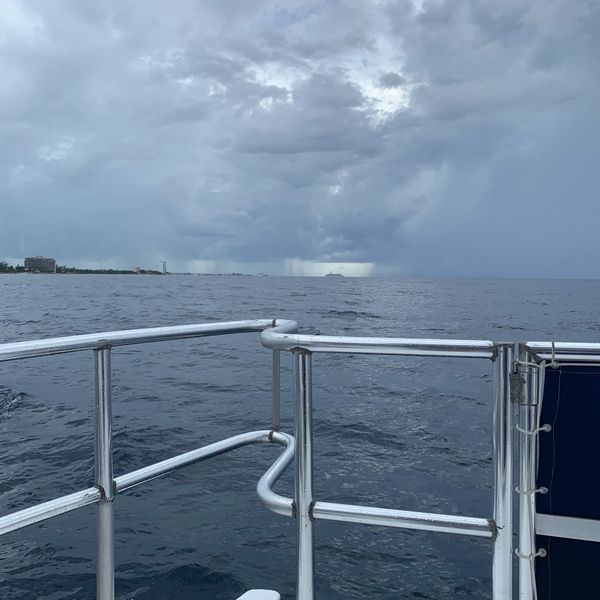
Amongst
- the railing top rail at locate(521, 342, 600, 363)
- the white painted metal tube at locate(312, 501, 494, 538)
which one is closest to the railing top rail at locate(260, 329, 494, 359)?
the railing top rail at locate(521, 342, 600, 363)

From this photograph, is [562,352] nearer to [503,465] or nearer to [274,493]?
[503,465]

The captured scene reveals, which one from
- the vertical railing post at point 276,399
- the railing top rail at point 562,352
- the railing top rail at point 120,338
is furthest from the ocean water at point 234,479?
the railing top rail at point 562,352

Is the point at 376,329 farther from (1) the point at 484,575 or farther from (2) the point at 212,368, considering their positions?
(1) the point at 484,575

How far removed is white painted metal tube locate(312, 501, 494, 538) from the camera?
150 centimetres

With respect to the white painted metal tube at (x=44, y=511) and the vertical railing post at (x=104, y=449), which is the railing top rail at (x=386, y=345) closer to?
the vertical railing post at (x=104, y=449)

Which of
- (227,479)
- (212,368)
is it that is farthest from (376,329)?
(227,479)

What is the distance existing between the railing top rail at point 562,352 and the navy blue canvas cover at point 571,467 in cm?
4

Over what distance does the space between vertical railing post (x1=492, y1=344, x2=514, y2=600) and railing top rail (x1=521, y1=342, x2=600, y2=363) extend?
2.5 inches

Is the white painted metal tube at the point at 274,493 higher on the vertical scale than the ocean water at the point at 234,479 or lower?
higher

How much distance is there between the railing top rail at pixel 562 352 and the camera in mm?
1457

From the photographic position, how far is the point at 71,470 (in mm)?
5977

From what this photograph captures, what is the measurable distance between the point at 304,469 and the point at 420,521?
1.21 ft

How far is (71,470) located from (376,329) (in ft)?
57.7

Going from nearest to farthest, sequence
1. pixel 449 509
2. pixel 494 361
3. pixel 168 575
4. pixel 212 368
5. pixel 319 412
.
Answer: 1. pixel 494 361
2. pixel 168 575
3. pixel 449 509
4. pixel 319 412
5. pixel 212 368
